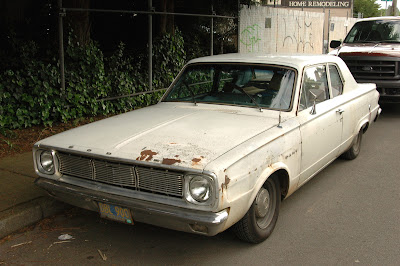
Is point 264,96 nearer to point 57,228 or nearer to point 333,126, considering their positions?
point 333,126

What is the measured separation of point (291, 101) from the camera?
4.41 metres

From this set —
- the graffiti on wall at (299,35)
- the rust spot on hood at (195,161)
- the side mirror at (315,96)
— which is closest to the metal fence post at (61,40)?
the side mirror at (315,96)

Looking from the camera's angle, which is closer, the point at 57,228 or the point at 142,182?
the point at 142,182

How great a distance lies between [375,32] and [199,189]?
337 inches

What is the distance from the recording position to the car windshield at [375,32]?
9.88m

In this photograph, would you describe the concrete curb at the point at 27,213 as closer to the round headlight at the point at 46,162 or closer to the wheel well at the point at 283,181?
Answer: the round headlight at the point at 46,162

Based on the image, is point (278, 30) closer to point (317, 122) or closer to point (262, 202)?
point (317, 122)

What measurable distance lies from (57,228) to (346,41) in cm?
867

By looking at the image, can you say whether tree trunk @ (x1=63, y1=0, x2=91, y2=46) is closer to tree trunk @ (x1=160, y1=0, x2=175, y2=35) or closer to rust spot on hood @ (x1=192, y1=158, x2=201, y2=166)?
tree trunk @ (x1=160, y1=0, x2=175, y2=35)

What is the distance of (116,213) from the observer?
3.49m

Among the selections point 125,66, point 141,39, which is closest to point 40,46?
point 125,66

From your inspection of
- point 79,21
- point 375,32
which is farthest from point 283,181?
point 375,32

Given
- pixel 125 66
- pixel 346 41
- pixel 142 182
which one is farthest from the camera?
pixel 346 41

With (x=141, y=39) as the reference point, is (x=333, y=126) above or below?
below
